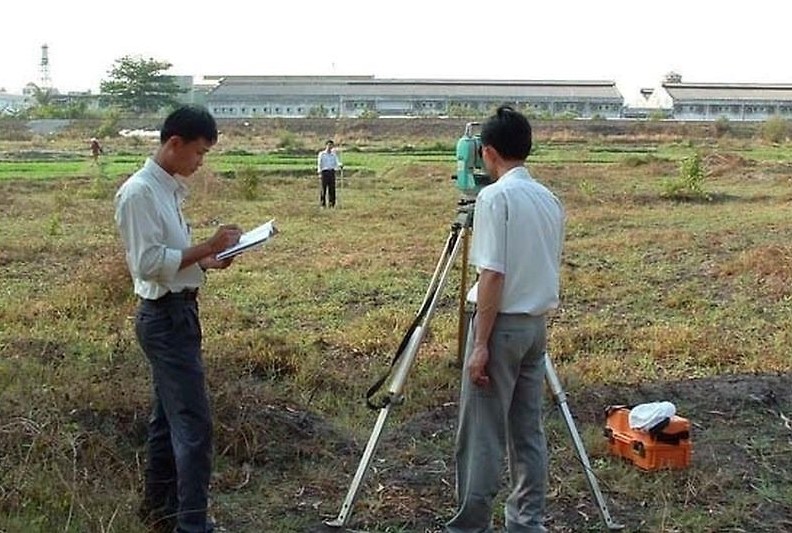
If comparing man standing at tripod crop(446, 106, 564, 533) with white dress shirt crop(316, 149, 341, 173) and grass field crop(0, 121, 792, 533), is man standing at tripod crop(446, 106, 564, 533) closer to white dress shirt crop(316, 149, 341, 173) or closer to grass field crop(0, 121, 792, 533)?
grass field crop(0, 121, 792, 533)

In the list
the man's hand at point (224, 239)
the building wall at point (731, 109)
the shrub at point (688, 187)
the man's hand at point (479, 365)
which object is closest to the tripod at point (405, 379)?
the man's hand at point (479, 365)

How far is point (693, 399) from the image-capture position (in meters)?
5.36

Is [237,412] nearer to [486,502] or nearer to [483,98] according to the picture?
[486,502]

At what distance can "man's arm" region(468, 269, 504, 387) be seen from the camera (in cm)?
317

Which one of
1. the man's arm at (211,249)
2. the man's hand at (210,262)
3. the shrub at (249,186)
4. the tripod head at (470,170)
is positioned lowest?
the shrub at (249,186)

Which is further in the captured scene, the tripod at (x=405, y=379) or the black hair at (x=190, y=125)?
the tripod at (x=405, y=379)

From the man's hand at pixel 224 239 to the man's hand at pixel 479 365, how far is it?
0.87 m

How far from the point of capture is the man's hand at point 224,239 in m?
3.16

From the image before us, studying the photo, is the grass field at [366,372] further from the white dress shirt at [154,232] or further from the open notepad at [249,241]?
the open notepad at [249,241]

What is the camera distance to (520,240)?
Answer: 3.20 m

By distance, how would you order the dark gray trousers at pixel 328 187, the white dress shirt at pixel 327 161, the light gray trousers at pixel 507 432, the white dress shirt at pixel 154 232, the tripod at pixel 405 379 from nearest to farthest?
the white dress shirt at pixel 154 232 < the light gray trousers at pixel 507 432 < the tripod at pixel 405 379 < the white dress shirt at pixel 327 161 < the dark gray trousers at pixel 328 187

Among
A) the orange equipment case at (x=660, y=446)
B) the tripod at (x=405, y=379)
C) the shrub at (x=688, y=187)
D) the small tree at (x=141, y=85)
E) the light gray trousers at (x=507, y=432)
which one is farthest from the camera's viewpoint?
the small tree at (x=141, y=85)

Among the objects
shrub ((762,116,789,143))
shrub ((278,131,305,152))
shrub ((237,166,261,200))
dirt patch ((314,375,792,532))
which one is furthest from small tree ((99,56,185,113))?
dirt patch ((314,375,792,532))

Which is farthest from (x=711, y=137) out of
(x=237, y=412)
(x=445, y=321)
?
(x=237, y=412)
